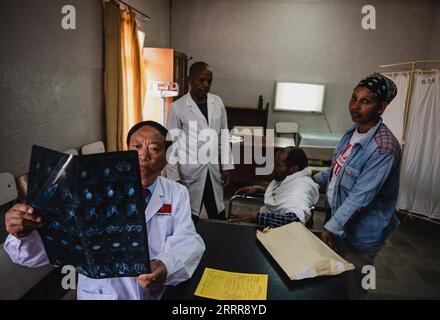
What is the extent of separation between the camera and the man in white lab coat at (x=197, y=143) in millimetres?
2385

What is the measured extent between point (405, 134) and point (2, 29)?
390cm

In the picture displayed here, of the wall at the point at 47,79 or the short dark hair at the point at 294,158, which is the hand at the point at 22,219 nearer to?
the wall at the point at 47,79

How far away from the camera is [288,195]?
1606mm

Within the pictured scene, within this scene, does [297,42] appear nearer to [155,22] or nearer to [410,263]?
[155,22]

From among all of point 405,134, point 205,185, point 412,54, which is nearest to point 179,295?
point 205,185

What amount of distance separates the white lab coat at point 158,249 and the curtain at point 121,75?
1.79 metres

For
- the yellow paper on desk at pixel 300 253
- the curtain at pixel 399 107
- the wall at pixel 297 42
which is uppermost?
the wall at pixel 297 42

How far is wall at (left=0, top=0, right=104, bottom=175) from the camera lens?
1688 mm

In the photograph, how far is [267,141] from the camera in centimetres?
437

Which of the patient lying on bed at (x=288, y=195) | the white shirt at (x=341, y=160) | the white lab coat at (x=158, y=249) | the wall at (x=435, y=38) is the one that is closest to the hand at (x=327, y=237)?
the patient lying on bed at (x=288, y=195)

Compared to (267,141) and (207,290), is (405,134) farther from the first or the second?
(207,290)

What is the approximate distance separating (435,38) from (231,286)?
5.92m

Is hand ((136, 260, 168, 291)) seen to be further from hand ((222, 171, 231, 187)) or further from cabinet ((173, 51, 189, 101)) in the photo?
cabinet ((173, 51, 189, 101))

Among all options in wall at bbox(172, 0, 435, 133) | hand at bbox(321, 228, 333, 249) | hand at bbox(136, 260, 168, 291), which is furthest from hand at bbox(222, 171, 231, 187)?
wall at bbox(172, 0, 435, 133)
